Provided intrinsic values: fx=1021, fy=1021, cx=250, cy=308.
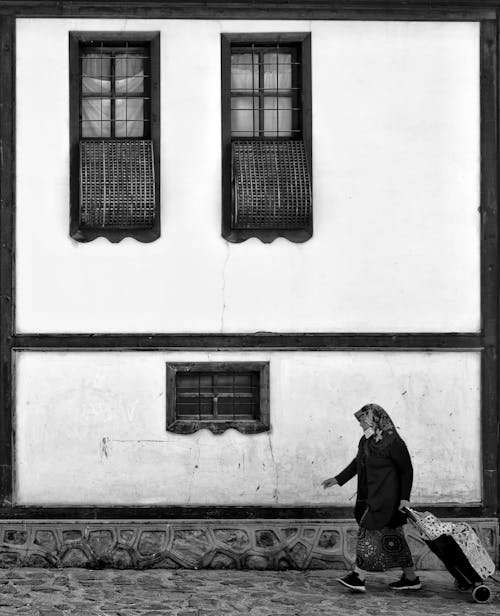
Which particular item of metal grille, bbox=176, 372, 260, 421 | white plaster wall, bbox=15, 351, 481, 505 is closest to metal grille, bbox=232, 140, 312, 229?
white plaster wall, bbox=15, 351, 481, 505

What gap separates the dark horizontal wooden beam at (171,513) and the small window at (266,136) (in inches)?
108

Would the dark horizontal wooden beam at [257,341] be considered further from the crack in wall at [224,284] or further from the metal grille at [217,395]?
the metal grille at [217,395]

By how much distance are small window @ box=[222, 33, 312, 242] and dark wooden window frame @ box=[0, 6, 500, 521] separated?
0.40m

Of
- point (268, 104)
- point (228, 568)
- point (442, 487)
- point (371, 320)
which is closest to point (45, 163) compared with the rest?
point (268, 104)

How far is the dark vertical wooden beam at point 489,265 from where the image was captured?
10.4 m

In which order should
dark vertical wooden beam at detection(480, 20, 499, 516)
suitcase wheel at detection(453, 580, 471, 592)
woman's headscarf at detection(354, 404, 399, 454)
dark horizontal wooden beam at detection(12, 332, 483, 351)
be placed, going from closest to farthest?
1. woman's headscarf at detection(354, 404, 399, 454)
2. suitcase wheel at detection(453, 580, 471, 592)
3. dark horizontal wooden beam at detection(12, 332, 483, 351)
4. dark vertical wooden beam at detection(480, 20, 499, 516)

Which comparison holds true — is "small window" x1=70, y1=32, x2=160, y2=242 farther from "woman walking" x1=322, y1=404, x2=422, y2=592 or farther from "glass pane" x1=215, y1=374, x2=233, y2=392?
"woman walking" x1=322, y1=404, x2=422, y2=592

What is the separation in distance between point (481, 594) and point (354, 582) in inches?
44.8

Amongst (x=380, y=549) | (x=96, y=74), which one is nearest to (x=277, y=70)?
(x=96, y=74)

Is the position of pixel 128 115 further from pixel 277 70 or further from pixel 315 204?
pixel 315 204

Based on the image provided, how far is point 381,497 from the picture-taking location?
922 centimetres

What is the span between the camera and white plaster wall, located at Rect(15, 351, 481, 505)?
33.8ft

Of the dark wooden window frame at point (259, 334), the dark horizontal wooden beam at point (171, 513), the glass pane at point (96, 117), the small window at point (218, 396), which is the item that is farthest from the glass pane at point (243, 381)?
the glass pane at point (96, 117)

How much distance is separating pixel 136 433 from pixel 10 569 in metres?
1.81
